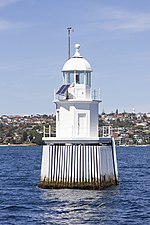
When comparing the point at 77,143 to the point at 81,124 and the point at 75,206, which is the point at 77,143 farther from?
the point at 75,206

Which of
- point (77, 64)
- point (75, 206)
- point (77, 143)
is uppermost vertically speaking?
point (77, 64)

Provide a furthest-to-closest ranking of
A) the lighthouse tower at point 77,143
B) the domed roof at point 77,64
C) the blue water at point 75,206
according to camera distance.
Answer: the domed roof at point 77,64 → the lighthouse tower at point 77,143 → the blue water at point 75,206

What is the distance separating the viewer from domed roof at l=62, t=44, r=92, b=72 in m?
43.5

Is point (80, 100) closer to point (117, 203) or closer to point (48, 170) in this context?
point (48, 170)

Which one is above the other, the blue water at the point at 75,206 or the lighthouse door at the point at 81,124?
the lighthouse door at the point at 81,124

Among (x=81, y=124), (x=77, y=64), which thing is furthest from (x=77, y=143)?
(x=77, y=64)

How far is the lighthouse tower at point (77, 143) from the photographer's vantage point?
4138 centimetres

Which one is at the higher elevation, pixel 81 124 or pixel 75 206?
pixel 81 124

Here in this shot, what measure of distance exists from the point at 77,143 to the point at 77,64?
5.08m

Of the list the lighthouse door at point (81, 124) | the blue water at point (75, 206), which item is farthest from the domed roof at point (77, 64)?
the blue water at point (75, 206)

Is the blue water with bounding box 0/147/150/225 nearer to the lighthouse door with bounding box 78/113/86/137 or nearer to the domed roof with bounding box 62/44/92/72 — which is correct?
the lighthouse door with bounding box 78/113/86/137

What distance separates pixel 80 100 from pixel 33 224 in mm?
11645

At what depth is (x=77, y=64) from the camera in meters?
43.6

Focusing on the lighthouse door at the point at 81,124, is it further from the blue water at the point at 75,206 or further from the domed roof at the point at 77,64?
the blue water at the point at 75,206
